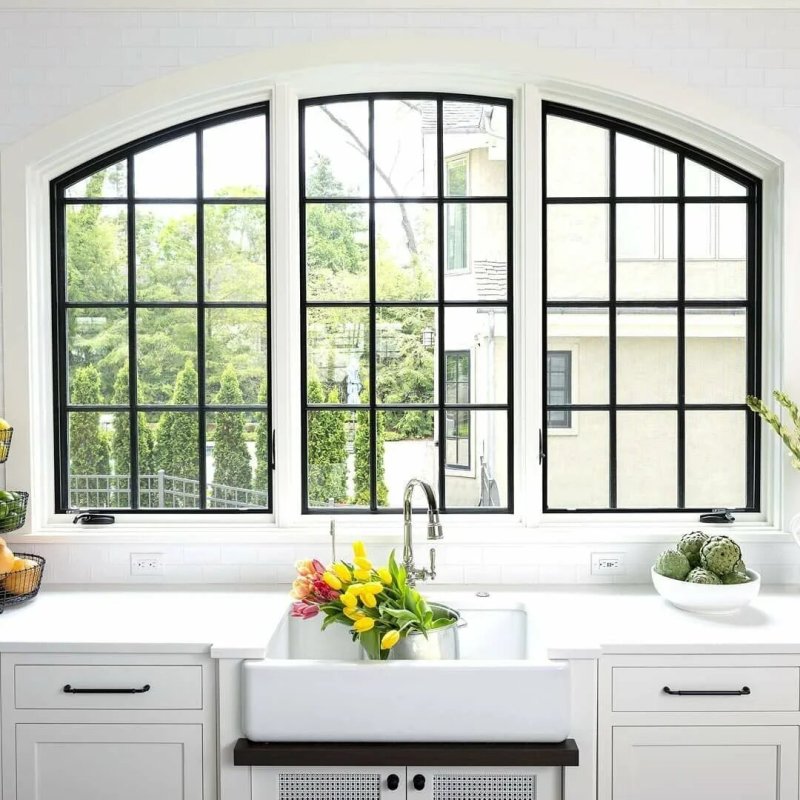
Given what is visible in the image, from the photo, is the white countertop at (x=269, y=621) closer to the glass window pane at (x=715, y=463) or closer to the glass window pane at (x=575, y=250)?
the glass window pane at (x=715, y=463)

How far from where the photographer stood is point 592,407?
258cm

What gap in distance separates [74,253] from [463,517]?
162 centimetres

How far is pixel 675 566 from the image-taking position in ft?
7.25

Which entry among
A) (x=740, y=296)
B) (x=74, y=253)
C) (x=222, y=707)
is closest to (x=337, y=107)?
(x=74, y=253)

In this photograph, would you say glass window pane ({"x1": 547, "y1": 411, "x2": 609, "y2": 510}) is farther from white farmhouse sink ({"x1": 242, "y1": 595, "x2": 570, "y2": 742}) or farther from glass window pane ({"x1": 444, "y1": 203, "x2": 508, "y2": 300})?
white farmhouse sink ({"x1": 242, "y1": 595, "x2": 570, "y2": 742})

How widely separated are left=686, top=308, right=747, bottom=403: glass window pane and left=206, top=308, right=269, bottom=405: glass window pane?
1.48 metres

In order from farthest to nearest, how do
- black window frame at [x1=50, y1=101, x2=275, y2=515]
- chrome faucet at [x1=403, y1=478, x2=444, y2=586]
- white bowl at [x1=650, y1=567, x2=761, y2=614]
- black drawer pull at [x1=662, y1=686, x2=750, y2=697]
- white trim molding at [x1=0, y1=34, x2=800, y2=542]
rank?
black window frame at [x1=50, y1=101, x2=275, y2=515], white trim molding at [x1=0, y1=34, x2=800, y2=542], chrome faucet at [x1=403, y1=478, x2=444, y2=586], white bowl at [x1=650, y1=567, x2=761, y2=614], black drawer pull at [x1=662, y1=686, x2=750, y2=697]

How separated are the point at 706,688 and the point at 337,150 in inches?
78.9

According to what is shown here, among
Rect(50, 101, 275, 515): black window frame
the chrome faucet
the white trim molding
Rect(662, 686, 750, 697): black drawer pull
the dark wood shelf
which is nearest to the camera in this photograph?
the dark wood shelf

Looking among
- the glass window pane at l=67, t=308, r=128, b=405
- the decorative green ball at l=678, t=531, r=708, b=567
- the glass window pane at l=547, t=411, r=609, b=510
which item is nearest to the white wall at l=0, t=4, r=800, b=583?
the glass window pane at l=67, t=308, r=128, b=405

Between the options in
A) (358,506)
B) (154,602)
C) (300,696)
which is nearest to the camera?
(300,696)

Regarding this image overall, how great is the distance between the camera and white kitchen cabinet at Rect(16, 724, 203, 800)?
1.91 m

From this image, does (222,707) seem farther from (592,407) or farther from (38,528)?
(592,407)

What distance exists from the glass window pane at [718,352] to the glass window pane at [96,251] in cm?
197
